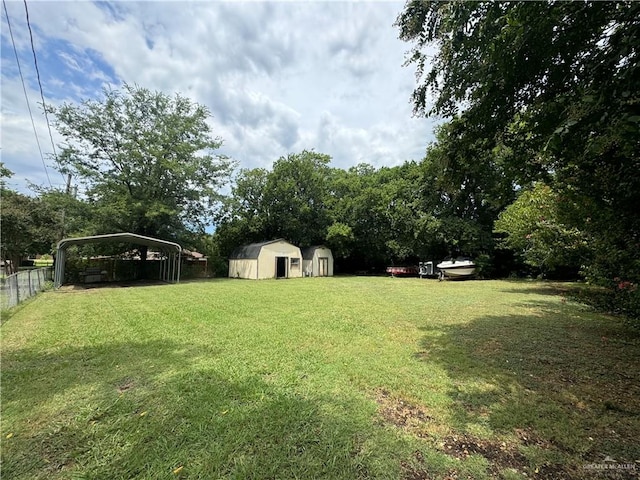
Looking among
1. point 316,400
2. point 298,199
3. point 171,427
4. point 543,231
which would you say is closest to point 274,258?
point 298,199

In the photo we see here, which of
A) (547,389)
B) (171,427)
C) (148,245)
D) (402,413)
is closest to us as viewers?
(171,427)

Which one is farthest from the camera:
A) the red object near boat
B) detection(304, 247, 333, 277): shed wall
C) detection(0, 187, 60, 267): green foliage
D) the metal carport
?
the red object near boat

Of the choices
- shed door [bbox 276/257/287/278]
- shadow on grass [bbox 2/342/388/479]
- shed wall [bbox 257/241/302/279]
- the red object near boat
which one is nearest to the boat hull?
the red object near boat

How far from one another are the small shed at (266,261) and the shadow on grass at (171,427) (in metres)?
15.9

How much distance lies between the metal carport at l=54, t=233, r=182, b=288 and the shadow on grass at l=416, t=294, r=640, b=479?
14.2 meters

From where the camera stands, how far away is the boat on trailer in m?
17.8

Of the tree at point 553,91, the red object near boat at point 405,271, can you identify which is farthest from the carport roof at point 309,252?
the tree at point 553,91

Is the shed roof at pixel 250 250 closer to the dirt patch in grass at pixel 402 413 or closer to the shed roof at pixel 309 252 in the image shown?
the shed roof at pixel 309 252

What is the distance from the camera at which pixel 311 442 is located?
93.9 inches

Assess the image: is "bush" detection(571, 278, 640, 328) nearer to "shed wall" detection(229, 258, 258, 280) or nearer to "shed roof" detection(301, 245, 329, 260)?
"shed wall" detection(229, 258, 258, 280)

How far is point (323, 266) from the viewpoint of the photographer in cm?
2394

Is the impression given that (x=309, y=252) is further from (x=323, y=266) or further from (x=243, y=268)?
(x=243, y=268)

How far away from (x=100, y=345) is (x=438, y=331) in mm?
6059

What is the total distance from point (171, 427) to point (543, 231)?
1115 cm
